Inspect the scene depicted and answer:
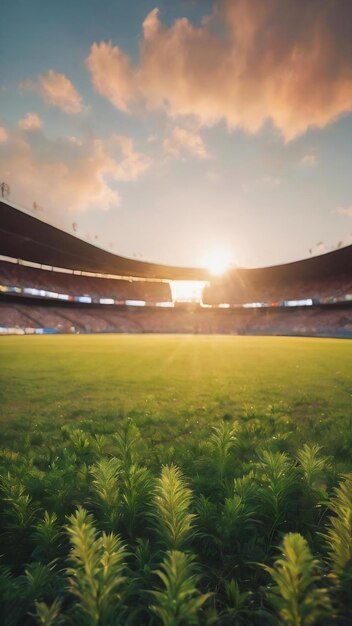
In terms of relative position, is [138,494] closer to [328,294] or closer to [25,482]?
[25,482]

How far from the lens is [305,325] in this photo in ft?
176

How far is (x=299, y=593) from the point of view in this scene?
575 millimetres

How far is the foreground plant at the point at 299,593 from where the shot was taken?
1.80ft

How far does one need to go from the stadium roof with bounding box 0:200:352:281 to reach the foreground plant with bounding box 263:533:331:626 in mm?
35872

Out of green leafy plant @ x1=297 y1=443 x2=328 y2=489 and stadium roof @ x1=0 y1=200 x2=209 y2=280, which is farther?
stadium roof @ x1=0 y1=200 x2=209 y2=280

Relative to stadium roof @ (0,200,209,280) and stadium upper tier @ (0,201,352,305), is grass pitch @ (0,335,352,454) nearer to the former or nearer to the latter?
stadium roof @ (0,200,209,280)

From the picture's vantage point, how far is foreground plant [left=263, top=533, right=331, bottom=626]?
550mm

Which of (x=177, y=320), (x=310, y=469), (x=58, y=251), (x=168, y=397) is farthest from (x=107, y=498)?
(x=177, y=320)

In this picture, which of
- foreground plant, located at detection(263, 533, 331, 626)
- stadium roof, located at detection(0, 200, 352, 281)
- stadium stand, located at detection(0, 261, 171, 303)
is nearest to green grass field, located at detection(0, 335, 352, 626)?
foreground plant, located at detection(263, 533, 331, 626)

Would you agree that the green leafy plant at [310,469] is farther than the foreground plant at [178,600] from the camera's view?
Yes

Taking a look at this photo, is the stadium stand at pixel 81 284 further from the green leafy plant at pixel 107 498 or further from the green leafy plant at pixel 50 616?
the green leafy plant at pixel 50 616

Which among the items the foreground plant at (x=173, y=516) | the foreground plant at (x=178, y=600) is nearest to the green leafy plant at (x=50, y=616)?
the foreground plant at (x=178, y=600)

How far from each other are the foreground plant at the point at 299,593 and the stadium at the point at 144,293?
37.9 meters

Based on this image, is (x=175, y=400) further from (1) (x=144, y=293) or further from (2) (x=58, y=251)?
(1) (x=144, y=293)
